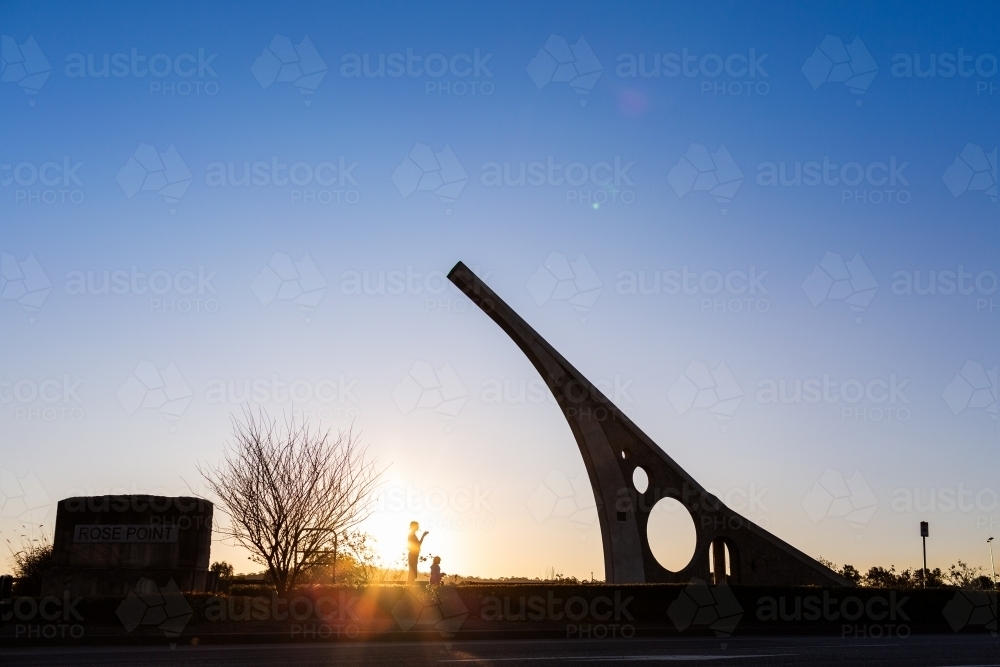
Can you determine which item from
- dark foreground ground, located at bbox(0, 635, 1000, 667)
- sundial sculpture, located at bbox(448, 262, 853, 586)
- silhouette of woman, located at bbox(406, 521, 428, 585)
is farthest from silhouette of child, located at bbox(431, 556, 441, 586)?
dark foreground ground, located at bbox(0, 635, 1000, 667)

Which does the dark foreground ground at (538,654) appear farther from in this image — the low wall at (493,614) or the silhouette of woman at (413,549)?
the silhouette of woman at (413,549)

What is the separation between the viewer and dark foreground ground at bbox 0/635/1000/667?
10.2m

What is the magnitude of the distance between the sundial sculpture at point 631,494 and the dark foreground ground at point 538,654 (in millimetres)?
8781

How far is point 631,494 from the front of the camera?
77.3 ft

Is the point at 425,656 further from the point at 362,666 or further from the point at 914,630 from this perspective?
the point at 914,630

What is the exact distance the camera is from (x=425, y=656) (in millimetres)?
10859

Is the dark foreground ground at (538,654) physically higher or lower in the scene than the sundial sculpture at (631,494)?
lower

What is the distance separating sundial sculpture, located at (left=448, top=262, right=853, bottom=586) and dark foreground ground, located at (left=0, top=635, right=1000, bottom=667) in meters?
8.78

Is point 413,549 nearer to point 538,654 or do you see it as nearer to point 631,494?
point 631,494

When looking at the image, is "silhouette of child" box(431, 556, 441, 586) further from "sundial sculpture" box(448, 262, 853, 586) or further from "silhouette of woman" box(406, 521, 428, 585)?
"sundial sculpture" box(448, 262, 853, 586)

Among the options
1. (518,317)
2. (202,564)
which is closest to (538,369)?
(518,317)

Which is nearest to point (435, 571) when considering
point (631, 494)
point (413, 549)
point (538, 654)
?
point (413, 549)

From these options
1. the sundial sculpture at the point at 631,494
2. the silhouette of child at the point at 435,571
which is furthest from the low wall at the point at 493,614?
the silhouette of child at the point at 435,571

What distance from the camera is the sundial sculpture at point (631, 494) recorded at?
23438 millimetres
